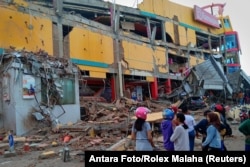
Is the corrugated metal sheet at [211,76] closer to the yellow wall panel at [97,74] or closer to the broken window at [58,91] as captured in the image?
the yellow wall panel at [97,74]

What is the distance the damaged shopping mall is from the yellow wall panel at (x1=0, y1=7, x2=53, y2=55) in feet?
0.22

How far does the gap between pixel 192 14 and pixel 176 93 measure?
2070cm

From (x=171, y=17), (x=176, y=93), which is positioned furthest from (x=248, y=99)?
(x=171, y=17)

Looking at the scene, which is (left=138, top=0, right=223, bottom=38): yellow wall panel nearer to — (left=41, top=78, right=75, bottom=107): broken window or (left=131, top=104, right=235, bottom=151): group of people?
(left=41, top=78, right=75, bottom=107): broken window

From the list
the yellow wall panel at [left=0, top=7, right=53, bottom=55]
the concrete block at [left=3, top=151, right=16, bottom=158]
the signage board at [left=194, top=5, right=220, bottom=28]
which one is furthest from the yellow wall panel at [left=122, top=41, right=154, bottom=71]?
the concrete block at [left=3, top=151, right=16, bottom=158]

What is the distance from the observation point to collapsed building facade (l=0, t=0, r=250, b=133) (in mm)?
19688

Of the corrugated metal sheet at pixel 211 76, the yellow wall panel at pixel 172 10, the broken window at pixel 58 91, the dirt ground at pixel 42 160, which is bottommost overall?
the dirt ground at pixel 42 160

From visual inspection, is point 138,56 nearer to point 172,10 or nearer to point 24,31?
point 172,10

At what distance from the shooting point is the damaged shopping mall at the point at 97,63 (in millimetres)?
13289

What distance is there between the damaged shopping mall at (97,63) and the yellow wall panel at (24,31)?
7cm

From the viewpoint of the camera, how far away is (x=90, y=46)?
84.5 feet

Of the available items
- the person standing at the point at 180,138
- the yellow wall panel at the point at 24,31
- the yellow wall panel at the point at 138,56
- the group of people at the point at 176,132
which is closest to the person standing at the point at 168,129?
the group of people at the point at 176,132

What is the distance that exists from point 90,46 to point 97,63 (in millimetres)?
1559

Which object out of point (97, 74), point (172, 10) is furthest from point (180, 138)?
point (172, 10)
